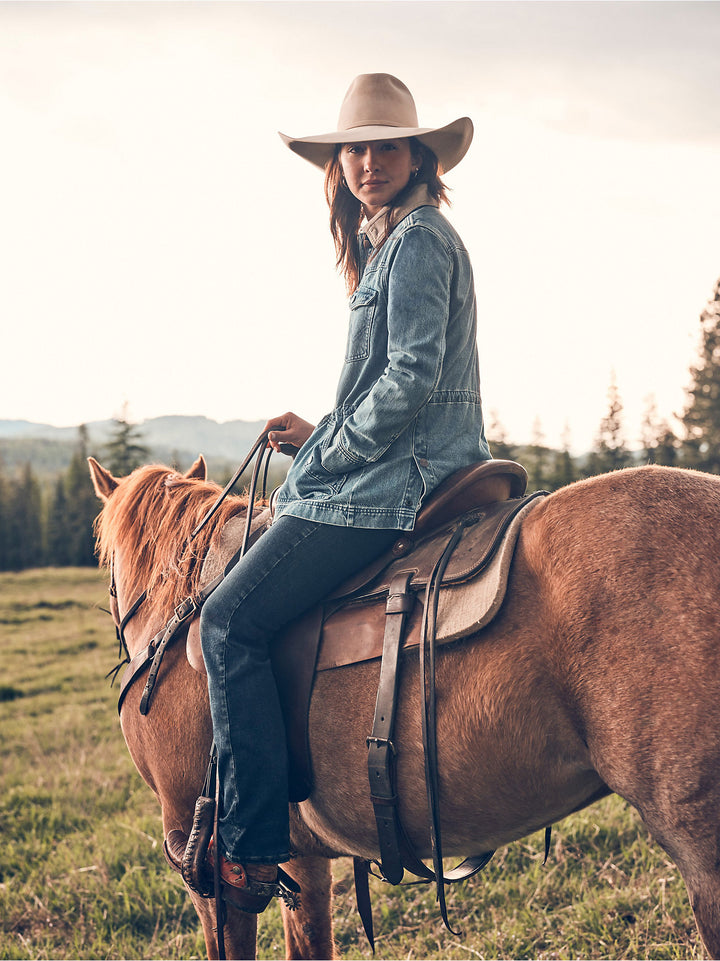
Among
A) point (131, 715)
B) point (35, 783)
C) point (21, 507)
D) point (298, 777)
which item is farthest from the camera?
point (21, 507)

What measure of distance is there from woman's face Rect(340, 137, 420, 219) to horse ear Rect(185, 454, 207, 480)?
1.51m

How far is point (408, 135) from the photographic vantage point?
2264 millimetres

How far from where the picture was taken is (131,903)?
12.9 ft

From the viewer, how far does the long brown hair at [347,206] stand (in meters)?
2.45

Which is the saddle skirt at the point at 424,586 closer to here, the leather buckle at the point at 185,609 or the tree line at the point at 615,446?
the leather buckle at the point at 185,609

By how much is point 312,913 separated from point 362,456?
2.03m

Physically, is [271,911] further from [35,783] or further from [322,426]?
[35,783]

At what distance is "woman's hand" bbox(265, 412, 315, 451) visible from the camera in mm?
2627

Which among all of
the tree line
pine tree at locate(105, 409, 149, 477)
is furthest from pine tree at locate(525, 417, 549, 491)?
pine tree at locate(105, 409, 149, 477)

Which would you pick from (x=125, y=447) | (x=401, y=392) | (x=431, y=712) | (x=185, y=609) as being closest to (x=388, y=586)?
(x=431, y=712)

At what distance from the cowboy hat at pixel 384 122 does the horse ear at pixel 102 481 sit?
1.78m

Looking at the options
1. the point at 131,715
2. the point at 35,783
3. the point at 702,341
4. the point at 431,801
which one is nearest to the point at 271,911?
the point at 131,715

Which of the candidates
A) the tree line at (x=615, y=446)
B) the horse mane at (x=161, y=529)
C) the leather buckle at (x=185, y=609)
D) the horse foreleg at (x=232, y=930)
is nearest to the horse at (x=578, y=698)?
the horse foreleg at (x=232, y=930)

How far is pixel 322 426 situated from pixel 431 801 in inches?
47.2
